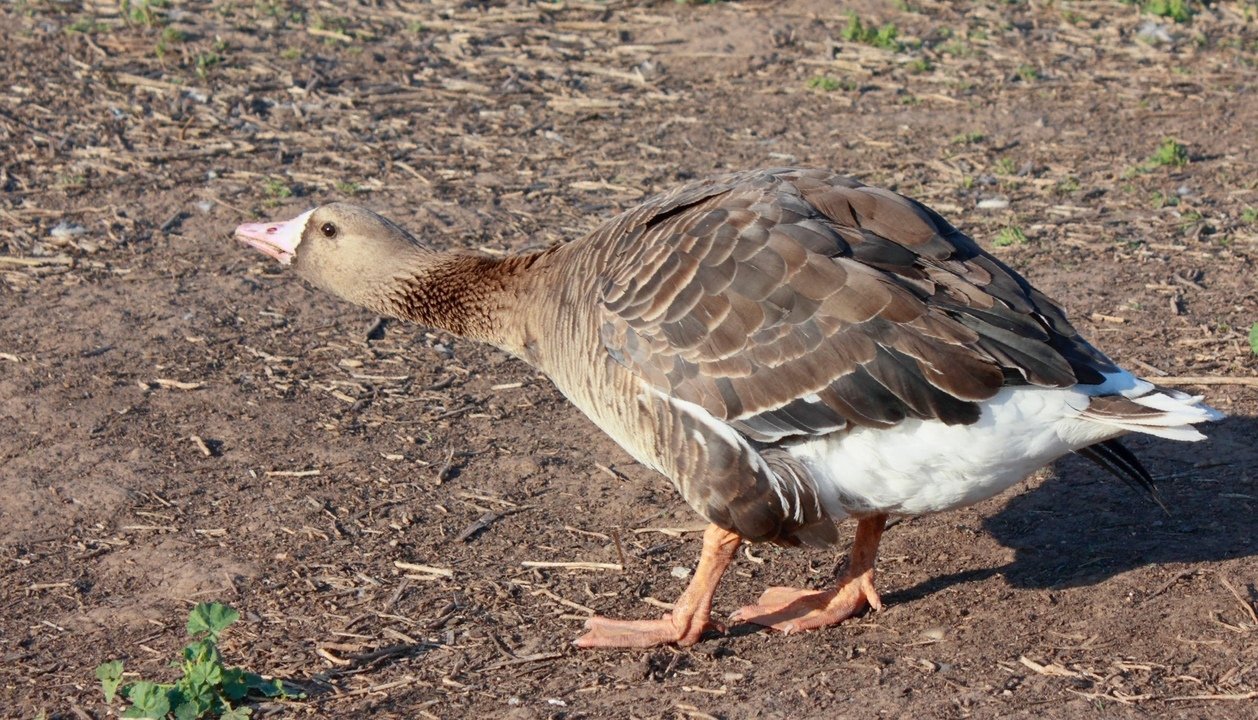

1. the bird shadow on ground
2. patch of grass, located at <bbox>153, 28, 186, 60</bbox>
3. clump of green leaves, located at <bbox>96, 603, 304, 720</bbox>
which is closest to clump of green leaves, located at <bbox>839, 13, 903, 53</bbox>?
patch of grass, located at <bbox>153, 28, 186, 60</bbox>

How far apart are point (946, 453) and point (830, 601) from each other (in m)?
0.93

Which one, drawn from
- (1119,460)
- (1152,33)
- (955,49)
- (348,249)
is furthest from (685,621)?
(1152,33)

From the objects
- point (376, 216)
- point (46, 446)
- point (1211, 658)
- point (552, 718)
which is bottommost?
point (46, 446)

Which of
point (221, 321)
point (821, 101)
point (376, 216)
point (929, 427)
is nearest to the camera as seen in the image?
point (929, 427)

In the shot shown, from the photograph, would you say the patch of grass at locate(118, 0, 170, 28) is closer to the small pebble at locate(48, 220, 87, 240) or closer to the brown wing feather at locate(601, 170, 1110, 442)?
the small pebble at locate(48, 220, 87, 240)

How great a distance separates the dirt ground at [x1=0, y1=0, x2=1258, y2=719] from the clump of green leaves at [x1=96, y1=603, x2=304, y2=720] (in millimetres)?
142

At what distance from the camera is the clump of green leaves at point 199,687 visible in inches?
171

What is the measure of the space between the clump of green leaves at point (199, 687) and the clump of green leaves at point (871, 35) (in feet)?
25.6

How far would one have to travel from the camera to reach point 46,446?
6.21m

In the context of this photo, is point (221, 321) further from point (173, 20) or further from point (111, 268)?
point (173, 20)

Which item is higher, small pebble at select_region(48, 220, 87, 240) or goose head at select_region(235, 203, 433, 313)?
goose head at select_region(235, 203, 433, 313)

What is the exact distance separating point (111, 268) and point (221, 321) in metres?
0.90

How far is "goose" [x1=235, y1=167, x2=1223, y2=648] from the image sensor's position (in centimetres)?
447

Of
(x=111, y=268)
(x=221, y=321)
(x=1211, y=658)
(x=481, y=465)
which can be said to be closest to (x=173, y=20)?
(x=111, y=268)
